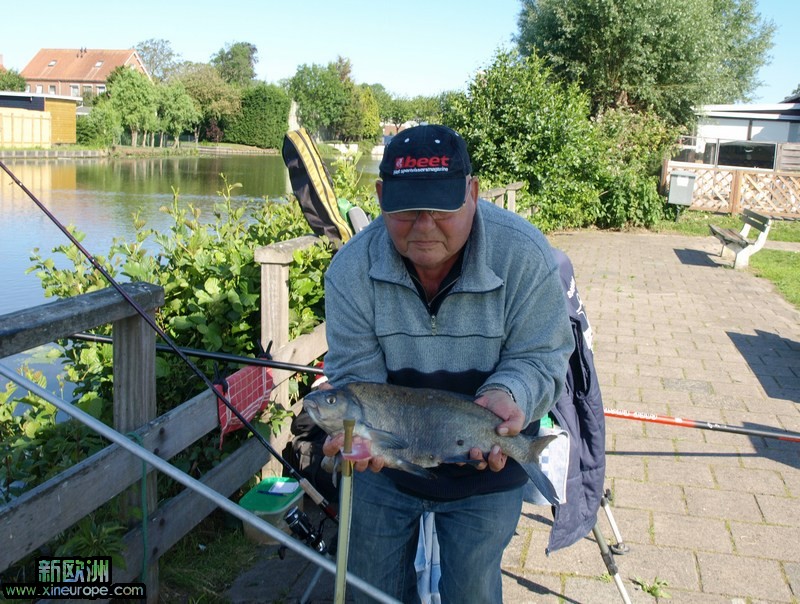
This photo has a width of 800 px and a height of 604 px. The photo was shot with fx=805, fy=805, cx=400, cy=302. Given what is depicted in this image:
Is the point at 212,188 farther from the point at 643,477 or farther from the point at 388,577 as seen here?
the point at 388,577

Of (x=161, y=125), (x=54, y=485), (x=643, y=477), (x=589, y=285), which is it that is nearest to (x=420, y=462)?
(x=54, y=485)

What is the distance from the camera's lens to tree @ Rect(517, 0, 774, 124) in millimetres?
21141

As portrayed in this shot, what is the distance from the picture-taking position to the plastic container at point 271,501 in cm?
409

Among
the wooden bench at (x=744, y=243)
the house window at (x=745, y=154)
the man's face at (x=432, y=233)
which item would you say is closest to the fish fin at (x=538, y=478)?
the man's face at (x=432, y=233)

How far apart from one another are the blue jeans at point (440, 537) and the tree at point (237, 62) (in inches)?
5718

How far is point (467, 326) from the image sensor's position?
2.51 metres

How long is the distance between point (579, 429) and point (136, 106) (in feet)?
189

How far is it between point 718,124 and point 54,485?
2881cm

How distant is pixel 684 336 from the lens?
923 cm

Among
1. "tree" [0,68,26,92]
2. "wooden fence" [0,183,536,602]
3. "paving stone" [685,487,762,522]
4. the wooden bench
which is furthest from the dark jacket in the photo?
"tree" [0,68,26,92]

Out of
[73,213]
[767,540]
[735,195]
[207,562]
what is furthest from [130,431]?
[735,195]

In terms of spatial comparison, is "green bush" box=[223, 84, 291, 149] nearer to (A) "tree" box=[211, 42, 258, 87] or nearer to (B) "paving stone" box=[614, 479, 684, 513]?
(A) "tree" box=[211, 42, 258, 87]

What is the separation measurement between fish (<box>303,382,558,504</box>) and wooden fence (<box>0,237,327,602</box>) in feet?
3.22

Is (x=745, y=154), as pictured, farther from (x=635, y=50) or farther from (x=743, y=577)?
(x=743, y=577)
